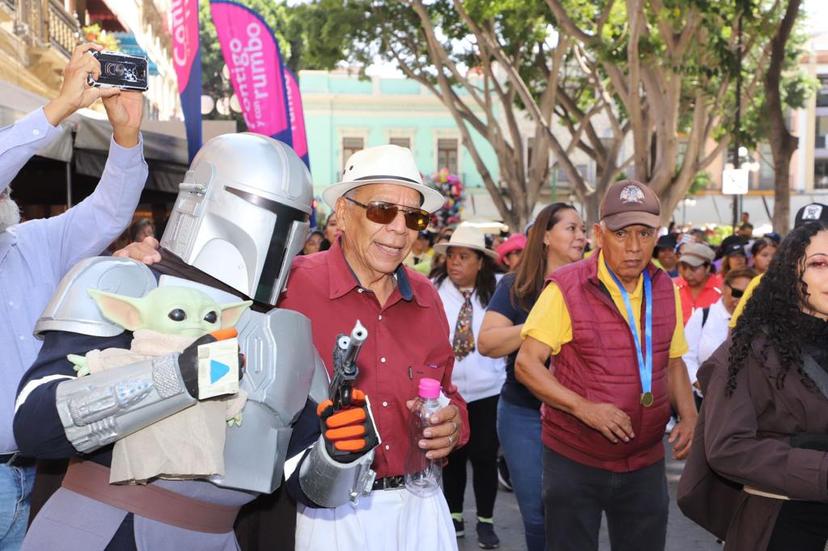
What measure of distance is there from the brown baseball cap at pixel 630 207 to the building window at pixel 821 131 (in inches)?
2442

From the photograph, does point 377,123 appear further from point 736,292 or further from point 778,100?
point 736,292

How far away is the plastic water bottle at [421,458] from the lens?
10.9 feet

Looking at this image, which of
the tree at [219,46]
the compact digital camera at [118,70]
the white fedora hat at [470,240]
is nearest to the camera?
the compact digital camera at [118,70]

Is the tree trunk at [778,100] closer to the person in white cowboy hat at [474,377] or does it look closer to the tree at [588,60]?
the tree at [588,60]

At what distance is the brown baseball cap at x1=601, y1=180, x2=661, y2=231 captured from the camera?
437cm

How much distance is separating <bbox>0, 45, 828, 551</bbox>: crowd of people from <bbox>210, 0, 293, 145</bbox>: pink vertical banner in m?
6.40

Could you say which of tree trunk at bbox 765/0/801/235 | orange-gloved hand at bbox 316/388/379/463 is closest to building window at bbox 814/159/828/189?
tree trunk at bbox 765/0/801/235

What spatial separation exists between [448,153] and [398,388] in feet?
149

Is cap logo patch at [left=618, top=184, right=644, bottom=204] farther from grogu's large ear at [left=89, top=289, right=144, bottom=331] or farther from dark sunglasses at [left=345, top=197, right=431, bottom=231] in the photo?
Result: grogu's large ear at [left=89, top=289, right=144, bottom=331]

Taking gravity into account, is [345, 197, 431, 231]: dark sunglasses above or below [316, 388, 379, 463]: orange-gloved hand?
above

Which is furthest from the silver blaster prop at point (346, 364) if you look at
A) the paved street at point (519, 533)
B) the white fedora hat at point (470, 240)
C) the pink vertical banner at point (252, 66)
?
the pink vertical banner at point (252, 66)

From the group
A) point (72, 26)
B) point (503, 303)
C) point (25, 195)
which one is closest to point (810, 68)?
point (72, 26)

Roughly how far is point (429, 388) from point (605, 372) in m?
1.27

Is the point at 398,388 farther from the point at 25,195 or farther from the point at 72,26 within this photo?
the point at 72,26
